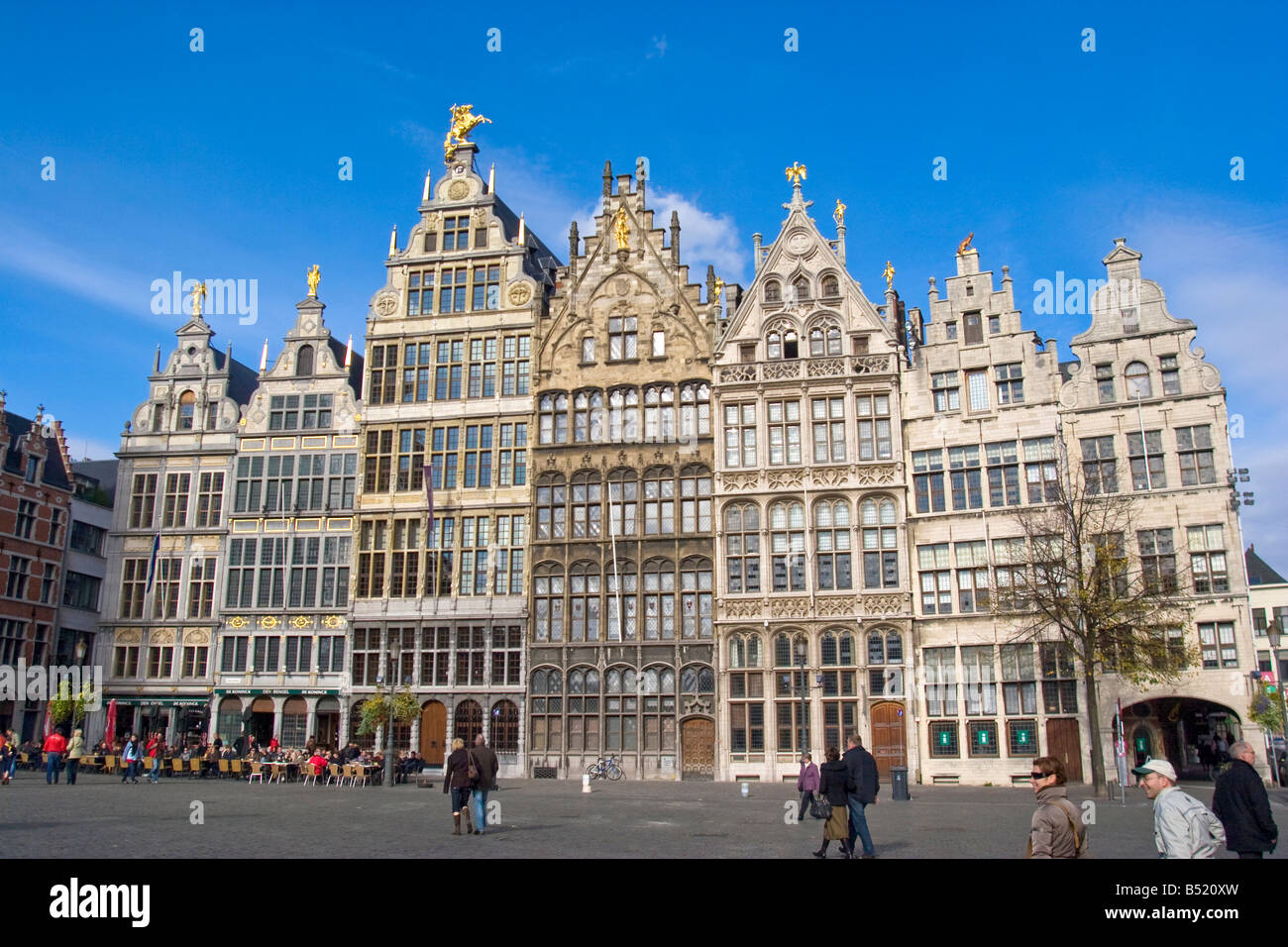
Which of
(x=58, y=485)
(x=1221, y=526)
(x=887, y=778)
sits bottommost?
(x=887, y=778)

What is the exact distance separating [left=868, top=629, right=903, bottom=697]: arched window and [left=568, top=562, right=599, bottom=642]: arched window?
1102 centimetres

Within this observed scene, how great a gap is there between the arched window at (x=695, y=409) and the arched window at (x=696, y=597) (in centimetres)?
542

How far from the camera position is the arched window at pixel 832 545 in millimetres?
41438

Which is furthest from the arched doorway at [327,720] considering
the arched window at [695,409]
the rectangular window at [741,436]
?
the rectangular window at [741,436]

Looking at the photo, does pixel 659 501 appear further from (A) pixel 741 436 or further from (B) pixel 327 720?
(B) pixel 327 720

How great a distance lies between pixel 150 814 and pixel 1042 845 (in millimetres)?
19457

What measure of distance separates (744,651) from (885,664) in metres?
5.42

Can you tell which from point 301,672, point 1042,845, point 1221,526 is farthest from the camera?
point 301,672

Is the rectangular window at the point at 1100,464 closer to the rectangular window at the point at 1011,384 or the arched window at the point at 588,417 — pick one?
the rectangular window at the point at 1011,384

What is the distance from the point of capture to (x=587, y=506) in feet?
145

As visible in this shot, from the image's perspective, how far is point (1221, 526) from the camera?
37094 millimetres

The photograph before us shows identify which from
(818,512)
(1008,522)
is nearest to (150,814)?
(818,512)
